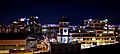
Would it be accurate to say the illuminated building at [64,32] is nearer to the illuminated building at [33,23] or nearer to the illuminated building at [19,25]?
the illuminated building at [19,25]

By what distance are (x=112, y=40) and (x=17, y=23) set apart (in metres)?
67.1

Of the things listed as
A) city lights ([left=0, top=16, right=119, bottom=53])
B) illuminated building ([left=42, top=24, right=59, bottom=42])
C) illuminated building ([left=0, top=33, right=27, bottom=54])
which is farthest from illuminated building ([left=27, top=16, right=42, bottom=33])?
illuminated building ([left=0, top=33, right=27, bottom=54])

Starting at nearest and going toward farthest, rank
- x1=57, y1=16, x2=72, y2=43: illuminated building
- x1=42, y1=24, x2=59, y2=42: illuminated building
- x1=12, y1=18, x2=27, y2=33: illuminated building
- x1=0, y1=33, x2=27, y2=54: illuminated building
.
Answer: x1=57, y1=16, x2=72, y2=43: illuminated building → x1=0, y1=33, x2=27, y2=54: illuminated building → x1=42, y1=24, x2=59, y2=42: illuminated building → x1=12, y1=18, x2=27, y2=33: illuminated building

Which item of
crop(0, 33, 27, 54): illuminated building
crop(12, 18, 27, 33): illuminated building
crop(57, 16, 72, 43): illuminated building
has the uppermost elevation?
crop(12, 18, 27, 33): illuminated building

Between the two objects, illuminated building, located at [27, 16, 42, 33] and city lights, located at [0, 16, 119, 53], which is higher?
illuminated building, located at [27, 16, 42, 33]

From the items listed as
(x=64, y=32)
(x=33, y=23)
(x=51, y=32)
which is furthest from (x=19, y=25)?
(x=64, y=32)

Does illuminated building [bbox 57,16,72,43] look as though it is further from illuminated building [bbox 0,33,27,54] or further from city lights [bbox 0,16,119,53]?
illuminated building [bbox 0,33,27,54]

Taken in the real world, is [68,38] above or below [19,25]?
below

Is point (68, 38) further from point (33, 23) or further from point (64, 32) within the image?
point (33, 23)

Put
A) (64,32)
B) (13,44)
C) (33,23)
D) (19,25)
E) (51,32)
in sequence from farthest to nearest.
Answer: (33,23)
(19,25)
(51,32)
(13,44)
(64,32)

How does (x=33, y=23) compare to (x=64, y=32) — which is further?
(x=33, y=23)

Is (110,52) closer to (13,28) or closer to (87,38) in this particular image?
(87,38)

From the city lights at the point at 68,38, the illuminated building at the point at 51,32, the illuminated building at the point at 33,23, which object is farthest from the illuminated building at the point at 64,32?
the illuminated building at the point at 33,23

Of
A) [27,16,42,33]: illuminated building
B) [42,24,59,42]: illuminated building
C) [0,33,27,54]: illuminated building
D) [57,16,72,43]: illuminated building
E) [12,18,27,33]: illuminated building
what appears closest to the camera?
[57,16,72,43]: illuminated building
